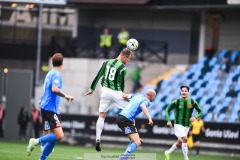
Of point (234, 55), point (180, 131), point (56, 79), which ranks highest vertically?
point (234, 55)

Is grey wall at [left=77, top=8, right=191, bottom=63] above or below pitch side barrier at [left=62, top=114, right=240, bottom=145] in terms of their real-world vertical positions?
above

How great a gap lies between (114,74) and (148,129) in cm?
1505

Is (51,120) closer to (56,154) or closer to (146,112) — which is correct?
(146,112)

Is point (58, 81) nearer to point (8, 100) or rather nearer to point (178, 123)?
point (178, 123)

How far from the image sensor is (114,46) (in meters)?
41.6

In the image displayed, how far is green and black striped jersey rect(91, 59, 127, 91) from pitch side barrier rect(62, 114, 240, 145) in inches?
507

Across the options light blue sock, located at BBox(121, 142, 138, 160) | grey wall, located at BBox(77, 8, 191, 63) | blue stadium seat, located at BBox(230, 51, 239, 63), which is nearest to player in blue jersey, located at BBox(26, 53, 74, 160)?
light blue sock, located at BBox(121, 142, 138, 160)

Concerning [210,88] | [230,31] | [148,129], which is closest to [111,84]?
[148,129]

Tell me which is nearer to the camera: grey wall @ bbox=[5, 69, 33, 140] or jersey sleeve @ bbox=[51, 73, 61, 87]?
jersey sleeve @ bbox=[51, 73, 61, 87]

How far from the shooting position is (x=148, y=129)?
35312 mm

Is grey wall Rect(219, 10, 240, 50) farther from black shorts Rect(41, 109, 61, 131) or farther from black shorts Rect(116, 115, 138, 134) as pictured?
black shorts Rect(41, 109, 61, 131)

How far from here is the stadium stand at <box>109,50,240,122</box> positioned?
117 ft

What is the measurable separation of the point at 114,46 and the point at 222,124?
1004 cm

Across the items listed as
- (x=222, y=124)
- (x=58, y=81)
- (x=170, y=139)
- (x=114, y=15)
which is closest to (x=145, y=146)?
(x=170, y=139)
